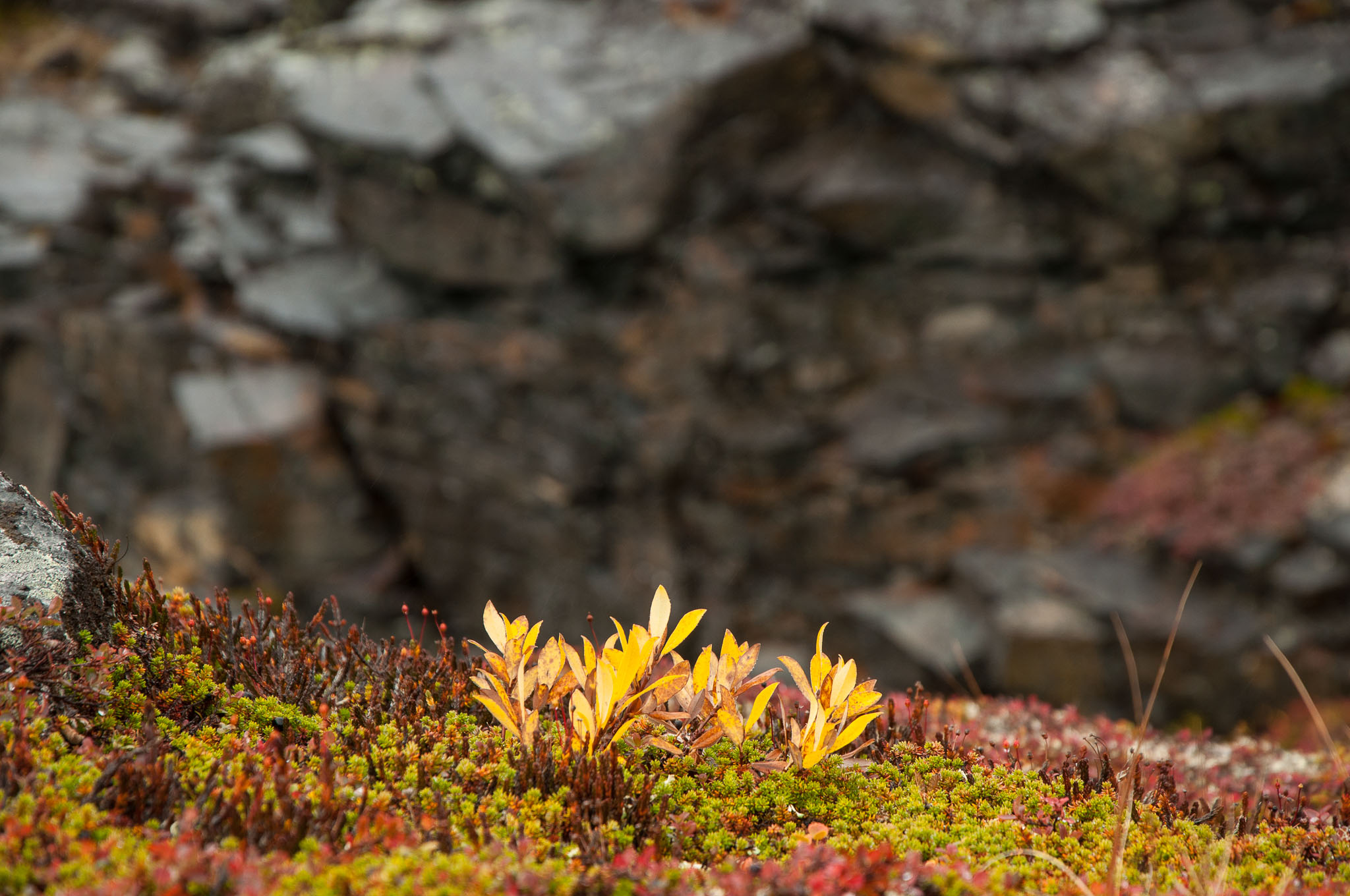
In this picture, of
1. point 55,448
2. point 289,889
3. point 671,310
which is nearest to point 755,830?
point 289,889

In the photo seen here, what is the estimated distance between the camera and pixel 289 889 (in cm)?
187

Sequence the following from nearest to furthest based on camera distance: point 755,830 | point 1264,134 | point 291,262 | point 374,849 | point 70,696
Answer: point 374,849, point 70,696, point 755,830, point 1264,134, point 291,262

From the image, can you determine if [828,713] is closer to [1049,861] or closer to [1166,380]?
[1049,861]

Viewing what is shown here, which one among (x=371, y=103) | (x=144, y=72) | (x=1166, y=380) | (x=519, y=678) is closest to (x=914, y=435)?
(x=1166, y=380)

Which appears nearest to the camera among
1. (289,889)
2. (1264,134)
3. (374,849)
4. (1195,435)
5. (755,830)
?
(289,889)

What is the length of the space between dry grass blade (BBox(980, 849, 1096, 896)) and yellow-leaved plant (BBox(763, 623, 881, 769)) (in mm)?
526

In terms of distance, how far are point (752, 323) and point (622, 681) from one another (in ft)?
26.1

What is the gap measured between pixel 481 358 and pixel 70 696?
8.44 meters

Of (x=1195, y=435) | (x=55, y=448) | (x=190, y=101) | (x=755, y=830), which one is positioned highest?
(x=190, y=101)

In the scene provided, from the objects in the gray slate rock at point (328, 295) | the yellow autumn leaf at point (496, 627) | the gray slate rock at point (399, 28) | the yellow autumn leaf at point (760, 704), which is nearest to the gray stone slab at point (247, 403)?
the gray slate rock at point (328, 295)

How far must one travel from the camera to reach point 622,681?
8.55 feet

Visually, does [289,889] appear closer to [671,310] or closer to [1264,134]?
[671,310]

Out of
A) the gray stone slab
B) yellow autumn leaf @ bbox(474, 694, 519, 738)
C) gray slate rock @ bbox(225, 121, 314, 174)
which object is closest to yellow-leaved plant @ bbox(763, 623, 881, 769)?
yellow autumn leaf @ bbox(474, 694, 519, 738)

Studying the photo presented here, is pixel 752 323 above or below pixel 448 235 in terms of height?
below
